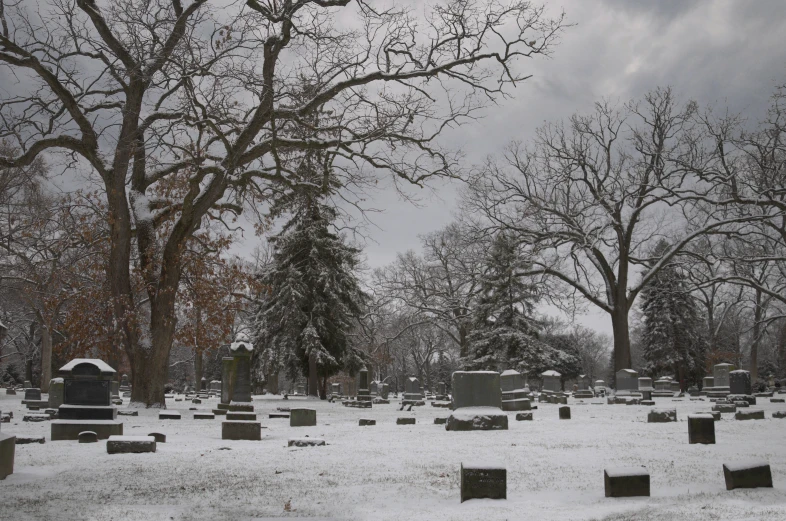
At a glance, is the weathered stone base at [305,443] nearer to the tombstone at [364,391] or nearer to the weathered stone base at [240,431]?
the weathered stone base at [240,431]

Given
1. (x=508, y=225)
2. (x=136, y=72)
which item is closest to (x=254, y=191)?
(x=136, y=72)

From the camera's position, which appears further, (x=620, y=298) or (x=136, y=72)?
(x=620, y=298)

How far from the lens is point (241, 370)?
1591 centimetres

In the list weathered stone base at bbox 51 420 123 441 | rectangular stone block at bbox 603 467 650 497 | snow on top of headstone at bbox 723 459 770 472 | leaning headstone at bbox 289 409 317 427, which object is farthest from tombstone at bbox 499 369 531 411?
rectangular stone block at bbox 603 467 650 497

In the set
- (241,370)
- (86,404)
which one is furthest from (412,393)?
(86,404)

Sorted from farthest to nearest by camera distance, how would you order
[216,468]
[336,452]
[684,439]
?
[684,439] < [336,452] < [216,468]

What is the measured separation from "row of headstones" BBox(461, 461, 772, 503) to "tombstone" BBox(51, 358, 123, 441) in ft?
25.8

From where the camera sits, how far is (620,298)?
1164 inches

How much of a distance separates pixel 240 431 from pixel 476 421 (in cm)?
508

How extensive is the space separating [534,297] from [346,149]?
23.5 metres

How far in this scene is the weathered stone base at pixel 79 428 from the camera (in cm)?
1130

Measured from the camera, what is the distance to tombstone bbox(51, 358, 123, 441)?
11.4 m

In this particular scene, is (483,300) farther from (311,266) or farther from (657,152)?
(657,152)

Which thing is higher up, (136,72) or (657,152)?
(657,152)
